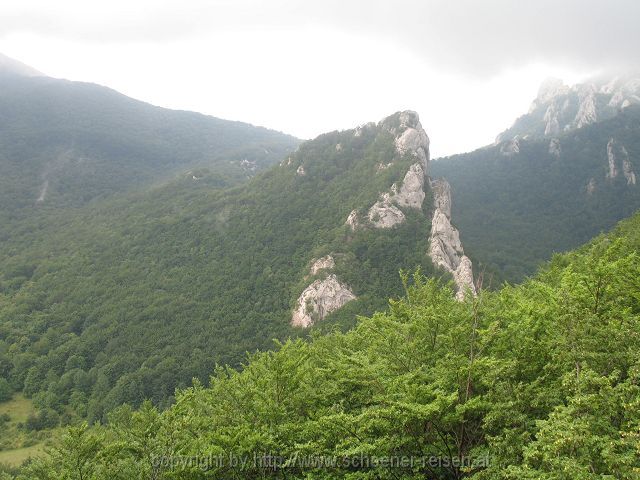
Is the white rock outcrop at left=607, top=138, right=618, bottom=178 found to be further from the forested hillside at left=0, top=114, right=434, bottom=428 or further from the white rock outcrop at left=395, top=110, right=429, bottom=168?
the forested hillside at left=0, top=114, right=434, bottom=428

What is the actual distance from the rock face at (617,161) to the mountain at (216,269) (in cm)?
9818

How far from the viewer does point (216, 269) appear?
13938 cm

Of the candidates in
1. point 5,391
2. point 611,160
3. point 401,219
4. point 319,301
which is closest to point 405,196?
Result: point 401,219

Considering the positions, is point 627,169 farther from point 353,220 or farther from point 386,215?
point 353,220

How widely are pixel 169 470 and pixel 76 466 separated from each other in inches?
171

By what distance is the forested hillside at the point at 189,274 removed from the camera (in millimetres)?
103375

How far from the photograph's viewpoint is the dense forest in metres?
12.5

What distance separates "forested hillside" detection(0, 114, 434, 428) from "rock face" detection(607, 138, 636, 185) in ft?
354

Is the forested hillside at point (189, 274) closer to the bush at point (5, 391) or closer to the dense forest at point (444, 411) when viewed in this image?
the bush at point (5, 391)

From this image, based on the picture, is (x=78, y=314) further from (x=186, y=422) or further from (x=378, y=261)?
(x=186, y=422)

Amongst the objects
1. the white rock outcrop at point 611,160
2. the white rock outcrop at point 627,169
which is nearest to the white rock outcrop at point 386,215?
the white rock outcrop at point 627,169

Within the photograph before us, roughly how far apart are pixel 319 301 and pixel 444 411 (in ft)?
320

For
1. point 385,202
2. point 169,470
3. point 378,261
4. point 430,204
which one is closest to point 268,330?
point 378,261

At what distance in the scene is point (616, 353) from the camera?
14.4m
